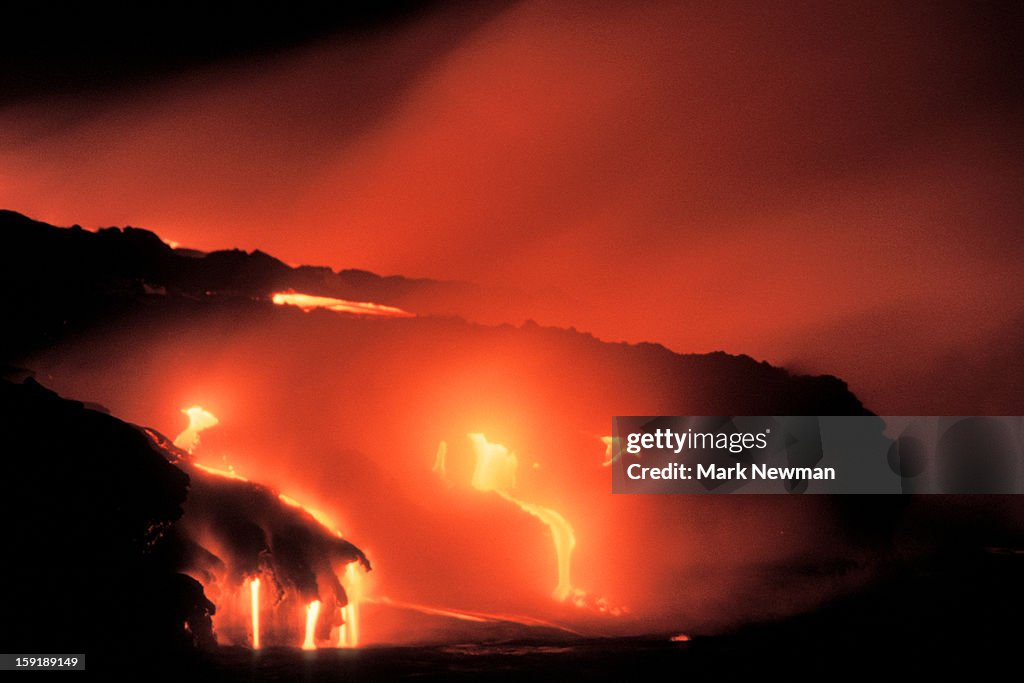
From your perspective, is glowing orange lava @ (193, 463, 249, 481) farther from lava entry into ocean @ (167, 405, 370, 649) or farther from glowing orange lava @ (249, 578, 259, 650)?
glowing orange lava @ (249, 578, 259, 650)

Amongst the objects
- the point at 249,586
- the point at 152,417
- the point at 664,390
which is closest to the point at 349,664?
the point at 249,586

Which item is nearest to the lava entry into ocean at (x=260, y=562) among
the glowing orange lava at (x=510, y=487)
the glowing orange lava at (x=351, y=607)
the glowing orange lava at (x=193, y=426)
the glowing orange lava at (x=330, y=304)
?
the glowing orange lava at (x=351, y=607)

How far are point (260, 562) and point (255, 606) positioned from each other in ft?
7.17

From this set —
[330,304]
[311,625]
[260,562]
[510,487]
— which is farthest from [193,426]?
[510,487]

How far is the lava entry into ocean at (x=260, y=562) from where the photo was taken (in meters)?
40.8

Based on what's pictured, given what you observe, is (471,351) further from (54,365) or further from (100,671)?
(100,671)

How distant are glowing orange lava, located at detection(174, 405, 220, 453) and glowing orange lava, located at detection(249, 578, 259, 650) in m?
12.9

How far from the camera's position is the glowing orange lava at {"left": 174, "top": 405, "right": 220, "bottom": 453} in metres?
53.3

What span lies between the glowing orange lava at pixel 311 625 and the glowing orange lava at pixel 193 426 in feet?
44.2

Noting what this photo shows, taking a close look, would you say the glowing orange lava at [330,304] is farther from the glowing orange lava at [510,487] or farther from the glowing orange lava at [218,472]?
the glowing orange lava at [218,472]

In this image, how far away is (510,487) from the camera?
205 ft

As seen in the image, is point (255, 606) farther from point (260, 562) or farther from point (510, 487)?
point (510, 487)

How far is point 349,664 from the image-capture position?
41.7 metres

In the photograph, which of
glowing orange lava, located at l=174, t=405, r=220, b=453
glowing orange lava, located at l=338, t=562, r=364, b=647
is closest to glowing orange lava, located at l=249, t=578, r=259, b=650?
glowing orange lava, located at l=338, t=562, r=364, b=647
